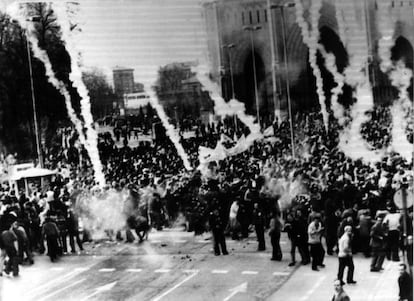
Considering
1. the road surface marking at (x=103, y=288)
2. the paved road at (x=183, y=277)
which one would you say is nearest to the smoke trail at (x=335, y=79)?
the paved road at (x=183, y=277)

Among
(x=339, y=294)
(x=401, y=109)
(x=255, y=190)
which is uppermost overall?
(x=401, y=109)

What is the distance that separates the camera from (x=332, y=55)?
4.12m

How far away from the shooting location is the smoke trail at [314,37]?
4.03 m

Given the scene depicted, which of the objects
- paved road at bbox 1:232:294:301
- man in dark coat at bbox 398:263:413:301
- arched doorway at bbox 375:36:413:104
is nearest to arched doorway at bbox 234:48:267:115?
arched doorway at bbox 375:36:413:104

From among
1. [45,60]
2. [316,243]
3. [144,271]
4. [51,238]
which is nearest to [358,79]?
[316,243]

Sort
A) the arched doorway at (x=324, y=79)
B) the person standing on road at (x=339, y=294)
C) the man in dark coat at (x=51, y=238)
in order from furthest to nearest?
the arched doorway at (x=324, y=79) → the man in dark coat at (x=51, y=238) → the person standing on road at (x=339, y=294)

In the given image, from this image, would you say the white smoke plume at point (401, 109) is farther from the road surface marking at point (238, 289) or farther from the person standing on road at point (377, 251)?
the road surface marking at point (238, 289)

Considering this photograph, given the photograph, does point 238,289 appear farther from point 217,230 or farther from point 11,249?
point 11,249

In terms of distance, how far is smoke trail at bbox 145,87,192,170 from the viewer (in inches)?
158

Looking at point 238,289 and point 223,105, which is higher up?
point 223,105

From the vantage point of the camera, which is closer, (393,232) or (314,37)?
(393,232)

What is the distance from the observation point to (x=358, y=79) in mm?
4094

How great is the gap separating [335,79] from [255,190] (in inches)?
30.4

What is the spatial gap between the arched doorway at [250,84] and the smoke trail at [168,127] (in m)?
0.41
